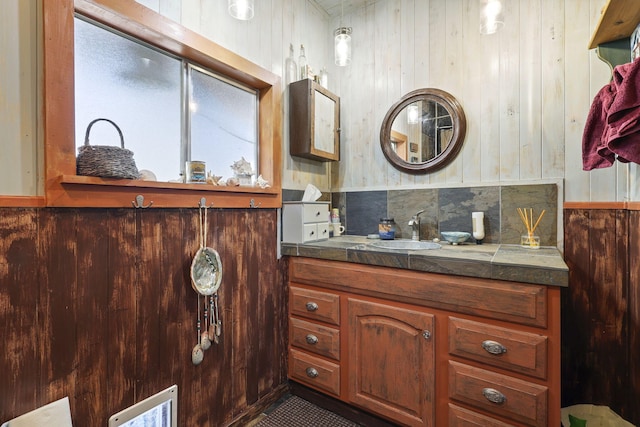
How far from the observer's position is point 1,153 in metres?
0.90

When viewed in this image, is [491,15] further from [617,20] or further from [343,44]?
[343,44]

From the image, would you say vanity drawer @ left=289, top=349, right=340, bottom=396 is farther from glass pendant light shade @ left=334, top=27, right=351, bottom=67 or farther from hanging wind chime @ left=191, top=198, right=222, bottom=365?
glass pendant light shade @ left=334, top=27, right=351, bottom=67

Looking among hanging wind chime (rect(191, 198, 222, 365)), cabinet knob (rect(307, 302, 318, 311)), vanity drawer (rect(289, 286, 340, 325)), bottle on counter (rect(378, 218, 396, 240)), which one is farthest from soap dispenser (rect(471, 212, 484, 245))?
hanging wind chime (rect(191, 198, 222, 365))

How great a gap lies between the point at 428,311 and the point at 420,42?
173 cm

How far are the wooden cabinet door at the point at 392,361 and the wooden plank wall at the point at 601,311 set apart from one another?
32.2 inches

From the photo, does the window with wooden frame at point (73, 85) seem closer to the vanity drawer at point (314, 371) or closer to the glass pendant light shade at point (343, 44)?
the glass pendant light shade at point (343, 44)

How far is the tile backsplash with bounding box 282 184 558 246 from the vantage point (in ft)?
5.44

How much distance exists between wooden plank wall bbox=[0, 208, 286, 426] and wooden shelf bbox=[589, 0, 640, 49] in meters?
1.76

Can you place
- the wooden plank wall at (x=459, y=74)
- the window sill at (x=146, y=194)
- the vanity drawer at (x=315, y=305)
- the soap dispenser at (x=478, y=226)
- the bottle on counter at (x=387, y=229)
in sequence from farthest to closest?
the bottle on counter at (x=387, y=229), the soap dispenser at (x=478, y=226), the vanity drawer at (x=315, y=305), the wooden plank wall at (x=459, y=74), the window sill at (x=146, y=194)

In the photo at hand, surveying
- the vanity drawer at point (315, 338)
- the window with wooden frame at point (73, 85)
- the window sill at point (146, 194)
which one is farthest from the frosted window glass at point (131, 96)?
the vanity drawer at point (315, 338)

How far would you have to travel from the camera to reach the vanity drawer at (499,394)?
115 centimetres

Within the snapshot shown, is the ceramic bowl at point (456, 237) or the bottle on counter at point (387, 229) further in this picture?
the bottle on counter at point (387, 229)

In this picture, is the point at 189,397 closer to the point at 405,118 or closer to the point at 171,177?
the point at 171,177

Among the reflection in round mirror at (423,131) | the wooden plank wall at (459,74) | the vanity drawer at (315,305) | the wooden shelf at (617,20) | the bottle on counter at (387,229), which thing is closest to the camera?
the wooden shelf at (617,20)
